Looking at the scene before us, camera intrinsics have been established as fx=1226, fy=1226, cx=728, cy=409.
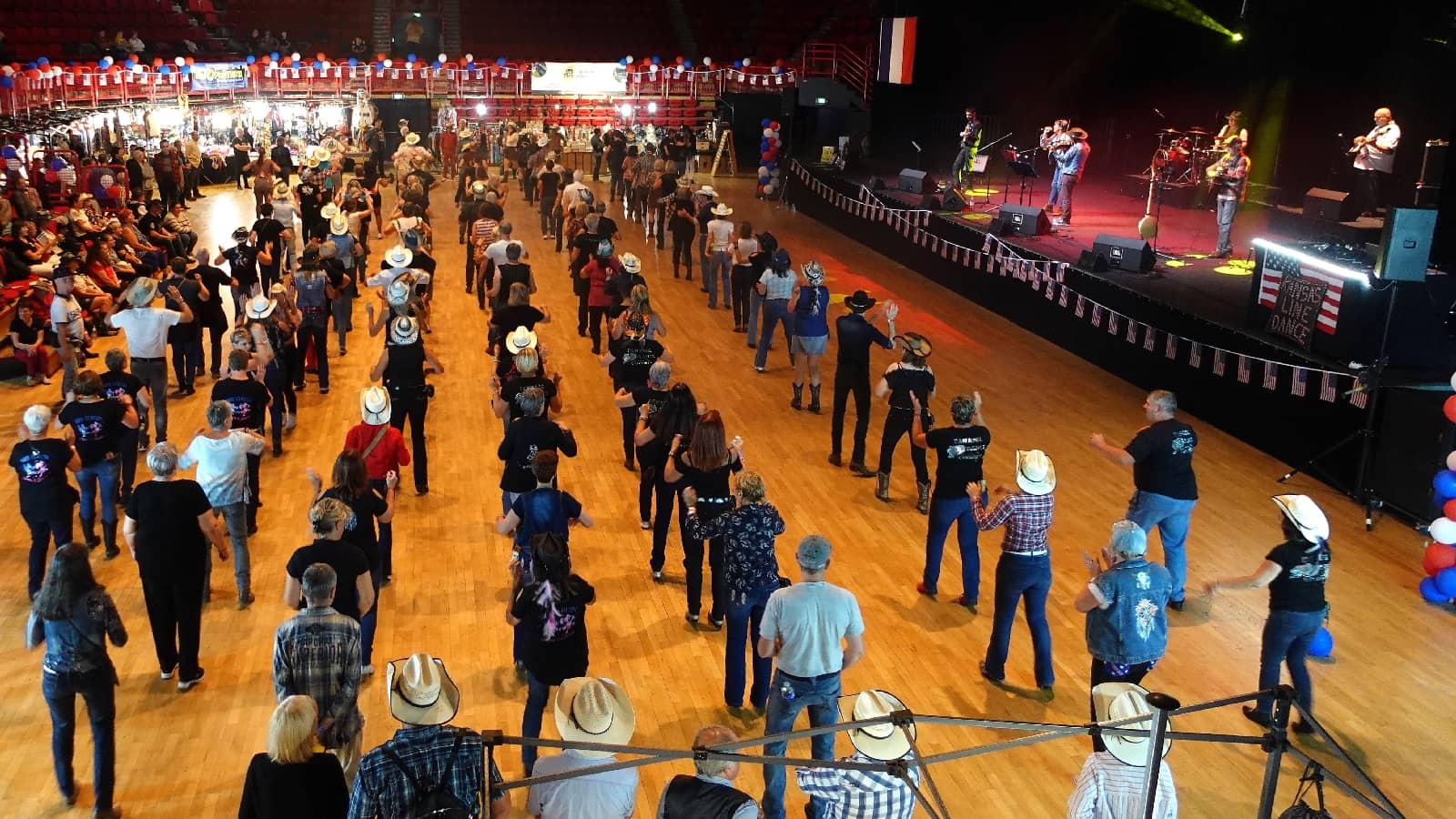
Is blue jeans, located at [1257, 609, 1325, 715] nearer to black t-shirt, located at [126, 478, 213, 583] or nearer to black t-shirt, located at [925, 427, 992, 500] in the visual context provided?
black t-shirt, located at [925, 427, 992, 500]

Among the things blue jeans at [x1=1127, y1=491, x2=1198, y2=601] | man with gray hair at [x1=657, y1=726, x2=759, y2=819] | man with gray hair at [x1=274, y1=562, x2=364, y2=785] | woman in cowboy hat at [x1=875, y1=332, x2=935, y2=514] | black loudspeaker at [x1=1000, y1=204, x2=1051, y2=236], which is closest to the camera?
man with gray hair at [x1=657, y1=726, x2=759, y2=819]

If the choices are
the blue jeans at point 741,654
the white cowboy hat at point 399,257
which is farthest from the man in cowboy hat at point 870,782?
the white cowboy hat at point 399,257

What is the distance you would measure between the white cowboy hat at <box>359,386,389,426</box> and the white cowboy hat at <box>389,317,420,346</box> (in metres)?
1.26

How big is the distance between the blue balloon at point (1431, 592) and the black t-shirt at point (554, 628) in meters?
5.55

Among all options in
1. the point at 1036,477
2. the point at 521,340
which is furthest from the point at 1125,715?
the point at 521,340

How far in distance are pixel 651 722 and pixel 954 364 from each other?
24.5 ft

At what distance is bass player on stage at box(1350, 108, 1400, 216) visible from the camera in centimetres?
1358

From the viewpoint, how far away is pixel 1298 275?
10531 mm

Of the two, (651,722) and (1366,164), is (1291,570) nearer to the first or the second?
(651,722)

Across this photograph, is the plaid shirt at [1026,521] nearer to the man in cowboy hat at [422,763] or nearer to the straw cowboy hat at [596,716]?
the straw cowboy hat at [596,716]

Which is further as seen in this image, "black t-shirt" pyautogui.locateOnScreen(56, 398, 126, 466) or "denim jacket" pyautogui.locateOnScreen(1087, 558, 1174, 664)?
"black t-shirt" pyautogui.locateOnScreen(56, 398, 126, 466)

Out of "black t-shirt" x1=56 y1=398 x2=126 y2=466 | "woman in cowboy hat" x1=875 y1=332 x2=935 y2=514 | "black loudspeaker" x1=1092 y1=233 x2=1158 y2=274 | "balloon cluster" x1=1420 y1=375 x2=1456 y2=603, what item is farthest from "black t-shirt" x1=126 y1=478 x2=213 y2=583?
"black loudspeaker" x1=1092 y1=233 x2=1158 y2=274

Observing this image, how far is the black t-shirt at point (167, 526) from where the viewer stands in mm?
5797

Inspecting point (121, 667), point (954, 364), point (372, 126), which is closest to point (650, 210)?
point (954, 364)
